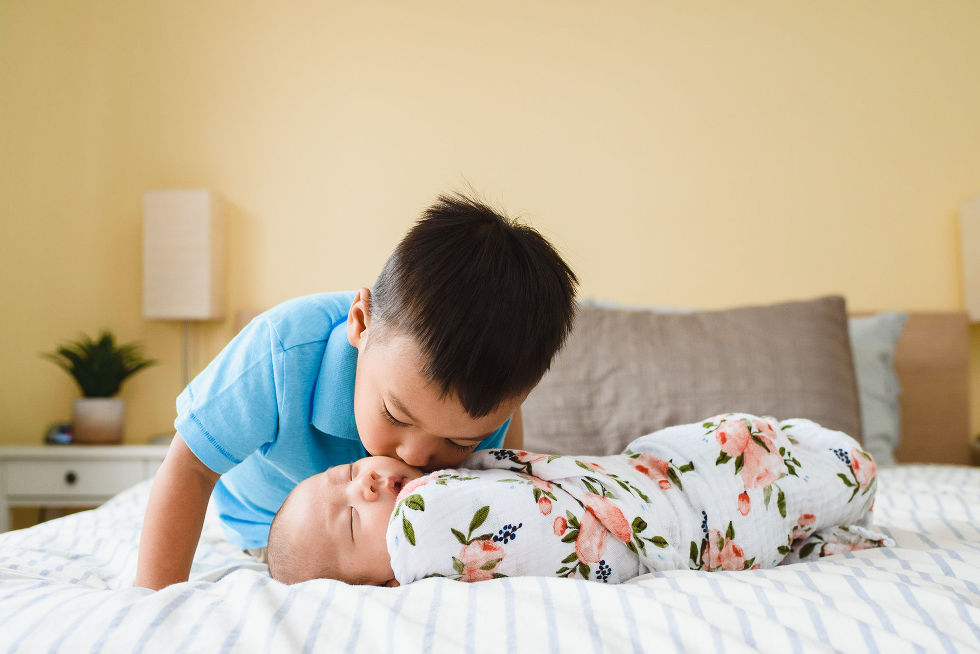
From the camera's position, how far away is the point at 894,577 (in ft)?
2.43

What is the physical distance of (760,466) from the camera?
3.21ft

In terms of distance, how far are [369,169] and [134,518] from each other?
1.45m

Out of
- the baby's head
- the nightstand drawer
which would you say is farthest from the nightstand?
the baby's head

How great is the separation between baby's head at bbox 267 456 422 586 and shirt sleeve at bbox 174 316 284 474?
107 millimetres

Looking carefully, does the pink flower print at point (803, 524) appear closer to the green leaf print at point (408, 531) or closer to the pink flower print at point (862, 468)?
the pink flower print at point (862, 468)

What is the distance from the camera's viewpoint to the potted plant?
90.3 inches

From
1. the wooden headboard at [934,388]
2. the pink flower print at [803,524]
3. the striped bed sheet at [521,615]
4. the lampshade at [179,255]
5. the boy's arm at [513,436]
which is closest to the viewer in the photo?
the striped bed sheet at [521,615]

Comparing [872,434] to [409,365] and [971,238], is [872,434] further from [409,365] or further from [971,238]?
[409,365]

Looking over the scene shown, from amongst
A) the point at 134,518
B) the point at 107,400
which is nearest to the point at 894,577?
the point at 134,518

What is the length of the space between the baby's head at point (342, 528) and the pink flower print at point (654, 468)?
0.30 meters

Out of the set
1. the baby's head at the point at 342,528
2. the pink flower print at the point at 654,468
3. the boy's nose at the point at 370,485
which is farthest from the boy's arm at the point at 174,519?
the pink flower print at the point at 654,468

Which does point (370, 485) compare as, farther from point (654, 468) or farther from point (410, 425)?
point (654, 468)

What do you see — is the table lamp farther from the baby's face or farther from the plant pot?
the baby's face

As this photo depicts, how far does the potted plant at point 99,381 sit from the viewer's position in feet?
7.52
